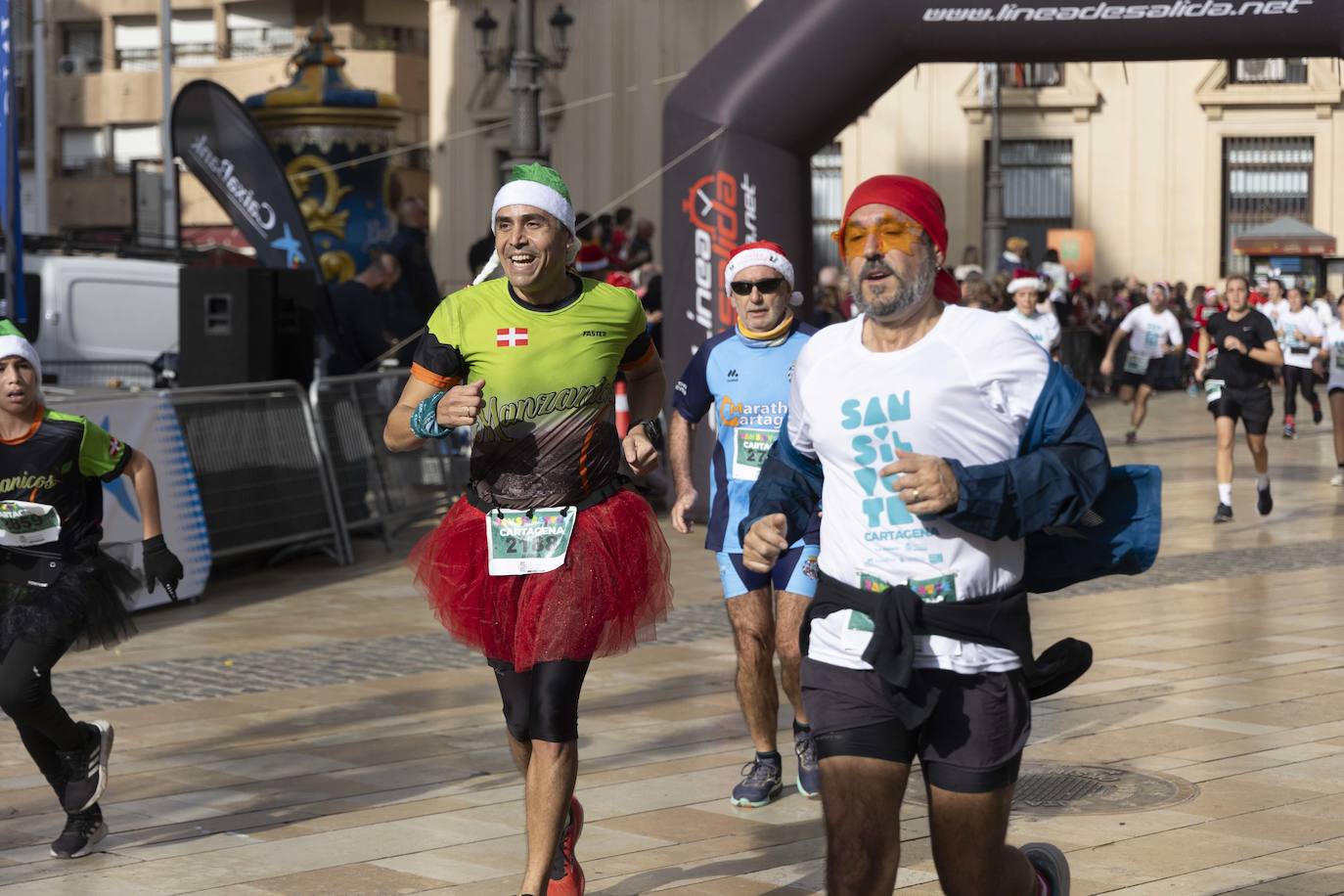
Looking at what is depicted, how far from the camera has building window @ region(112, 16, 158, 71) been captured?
2196 inches

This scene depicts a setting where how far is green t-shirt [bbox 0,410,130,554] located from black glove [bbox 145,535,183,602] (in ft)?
0.69

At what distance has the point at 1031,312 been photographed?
17.9 metres

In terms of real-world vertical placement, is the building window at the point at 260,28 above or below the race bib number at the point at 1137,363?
above

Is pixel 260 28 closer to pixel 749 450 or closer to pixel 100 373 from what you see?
pixel 100 373

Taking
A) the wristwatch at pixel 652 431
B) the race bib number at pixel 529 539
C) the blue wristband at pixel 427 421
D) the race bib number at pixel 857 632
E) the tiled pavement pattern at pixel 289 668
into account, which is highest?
the blue wristband at pixel 427 421

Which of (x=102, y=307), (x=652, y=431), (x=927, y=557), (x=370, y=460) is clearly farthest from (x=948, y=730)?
(x=102, y=307)

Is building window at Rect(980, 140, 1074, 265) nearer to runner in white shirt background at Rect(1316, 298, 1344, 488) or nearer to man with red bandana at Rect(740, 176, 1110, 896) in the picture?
runner in white shirt background at Rect(1316, 298, 1344, 488)

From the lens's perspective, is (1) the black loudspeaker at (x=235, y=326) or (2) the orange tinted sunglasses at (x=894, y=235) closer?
A: (2) the orange tinted sunglasses at (x=894, y=235)

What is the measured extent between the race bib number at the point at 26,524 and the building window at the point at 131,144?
50656 mm

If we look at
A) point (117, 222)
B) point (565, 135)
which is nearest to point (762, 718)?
point (565, 135)

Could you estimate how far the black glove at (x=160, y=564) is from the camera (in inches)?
257

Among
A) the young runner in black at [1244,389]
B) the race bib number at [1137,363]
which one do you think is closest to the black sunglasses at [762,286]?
the young runner in black at [1244,389]

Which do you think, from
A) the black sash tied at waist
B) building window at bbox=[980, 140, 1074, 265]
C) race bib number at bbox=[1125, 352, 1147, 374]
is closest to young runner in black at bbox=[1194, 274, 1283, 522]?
race bib number at bbox=[1125, 352, 1147, 374]

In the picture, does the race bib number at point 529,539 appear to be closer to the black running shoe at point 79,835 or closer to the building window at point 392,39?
the black running shoe at point 79,835
